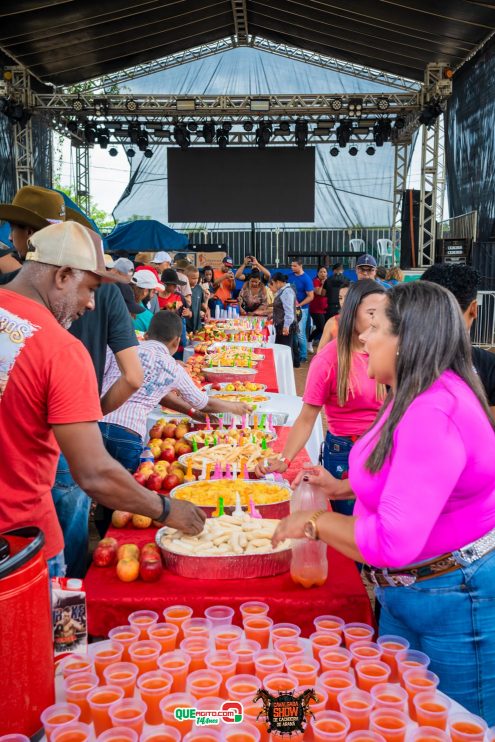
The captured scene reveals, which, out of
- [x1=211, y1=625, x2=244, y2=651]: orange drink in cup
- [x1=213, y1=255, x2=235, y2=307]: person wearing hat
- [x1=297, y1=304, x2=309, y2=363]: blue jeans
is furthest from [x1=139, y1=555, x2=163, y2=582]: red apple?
[x1=213, y1=255, x2=235, y2=307]: person wearing hat

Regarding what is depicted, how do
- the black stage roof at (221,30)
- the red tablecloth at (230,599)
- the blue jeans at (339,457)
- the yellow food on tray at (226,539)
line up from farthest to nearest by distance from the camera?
1. the black stage roof at (221,30)
2. the blue jeans at (339,457)
3. the yellow food on tray at (226,539)
4. the red tablecloth at (230,599)

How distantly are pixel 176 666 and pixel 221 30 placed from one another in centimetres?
1802

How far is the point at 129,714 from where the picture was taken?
142 cm

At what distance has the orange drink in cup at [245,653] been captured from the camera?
1657 millimetres

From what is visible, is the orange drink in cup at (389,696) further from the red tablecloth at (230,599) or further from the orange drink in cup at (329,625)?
the red tablecloth at (230,599)

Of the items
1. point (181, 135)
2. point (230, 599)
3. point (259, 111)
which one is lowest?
point (230, 599)

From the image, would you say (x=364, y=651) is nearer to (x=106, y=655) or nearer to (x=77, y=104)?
(x=106, y=655)

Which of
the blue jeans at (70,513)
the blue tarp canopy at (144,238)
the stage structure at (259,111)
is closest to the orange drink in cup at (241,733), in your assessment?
the blue jeans at (70,513)

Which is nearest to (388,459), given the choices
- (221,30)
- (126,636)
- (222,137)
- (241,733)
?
(241,733)

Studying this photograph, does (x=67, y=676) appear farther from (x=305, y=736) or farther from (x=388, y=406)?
(x=388, y=406)

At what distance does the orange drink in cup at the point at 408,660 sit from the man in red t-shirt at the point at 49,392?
0.82 metres

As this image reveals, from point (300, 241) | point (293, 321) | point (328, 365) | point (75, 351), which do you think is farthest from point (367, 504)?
point (300, 241)

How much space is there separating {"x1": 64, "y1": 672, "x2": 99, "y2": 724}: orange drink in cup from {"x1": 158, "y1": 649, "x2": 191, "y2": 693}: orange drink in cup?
15cm

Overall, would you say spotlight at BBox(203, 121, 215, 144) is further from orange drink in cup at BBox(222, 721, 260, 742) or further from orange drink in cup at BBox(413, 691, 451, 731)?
orange drink in cup at BBox(222, 721, 260, 742)
